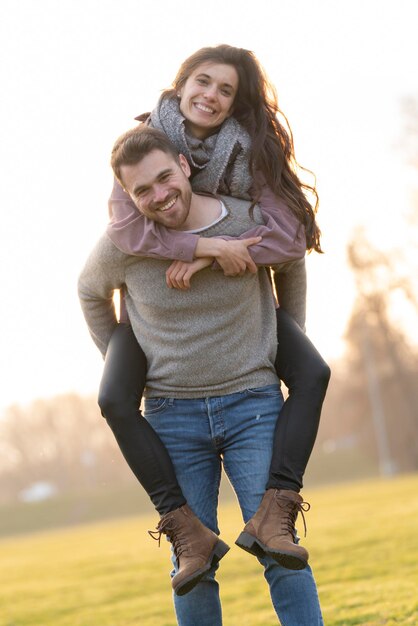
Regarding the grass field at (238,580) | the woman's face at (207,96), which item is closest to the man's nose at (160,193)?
the woman's face at (207,96)

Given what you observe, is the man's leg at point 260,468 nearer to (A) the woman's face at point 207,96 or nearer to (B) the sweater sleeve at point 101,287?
(B) the sweater sleeve at point 101,287

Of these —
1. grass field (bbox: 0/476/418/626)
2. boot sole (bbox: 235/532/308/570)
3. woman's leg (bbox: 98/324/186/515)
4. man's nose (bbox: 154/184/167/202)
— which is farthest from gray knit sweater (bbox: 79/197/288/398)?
grass field (bbox: 0/476/418/626)

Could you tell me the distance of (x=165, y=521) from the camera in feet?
11.6

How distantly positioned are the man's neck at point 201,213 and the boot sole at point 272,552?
3.58ft

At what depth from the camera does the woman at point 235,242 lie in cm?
353

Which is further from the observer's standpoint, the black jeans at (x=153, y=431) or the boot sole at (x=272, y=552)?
the black jeans at (x=153, y=431)

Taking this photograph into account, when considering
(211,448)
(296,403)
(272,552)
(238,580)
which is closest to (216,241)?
(296,403)

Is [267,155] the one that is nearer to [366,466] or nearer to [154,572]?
[154,572]

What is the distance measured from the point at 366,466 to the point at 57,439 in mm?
23784

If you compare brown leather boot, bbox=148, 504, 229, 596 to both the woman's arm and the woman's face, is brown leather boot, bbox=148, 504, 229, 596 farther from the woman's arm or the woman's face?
the woman's face

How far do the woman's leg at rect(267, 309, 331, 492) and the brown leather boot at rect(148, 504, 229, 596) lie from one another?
0.28 m

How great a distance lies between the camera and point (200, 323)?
3.61 m

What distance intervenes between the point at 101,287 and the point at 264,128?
0.83 metres

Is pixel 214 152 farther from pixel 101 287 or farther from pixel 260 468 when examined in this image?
pixel 260 468
